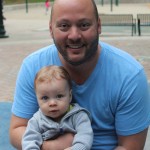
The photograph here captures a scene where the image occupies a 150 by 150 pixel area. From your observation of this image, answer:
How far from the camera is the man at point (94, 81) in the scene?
2502mm

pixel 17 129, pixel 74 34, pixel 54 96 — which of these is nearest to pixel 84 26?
pixel 74 34

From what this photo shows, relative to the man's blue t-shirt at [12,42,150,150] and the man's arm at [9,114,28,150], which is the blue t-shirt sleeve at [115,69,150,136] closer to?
the man's blue t-shirt at [12,42,150,150]

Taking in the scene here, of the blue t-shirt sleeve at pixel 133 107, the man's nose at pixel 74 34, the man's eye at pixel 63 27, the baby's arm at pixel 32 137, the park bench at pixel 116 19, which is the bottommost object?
the park bench at pixel 116 19

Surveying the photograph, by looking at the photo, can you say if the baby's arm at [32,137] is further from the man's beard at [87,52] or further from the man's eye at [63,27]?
the man's eye at [63,27]

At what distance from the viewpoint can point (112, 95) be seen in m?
2.64

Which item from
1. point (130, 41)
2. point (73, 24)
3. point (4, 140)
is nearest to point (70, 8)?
point (73, 24)

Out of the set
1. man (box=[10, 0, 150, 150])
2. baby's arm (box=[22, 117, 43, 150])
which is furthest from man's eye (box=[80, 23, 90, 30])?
baby's arm (box=[22, 117, 43, 150])

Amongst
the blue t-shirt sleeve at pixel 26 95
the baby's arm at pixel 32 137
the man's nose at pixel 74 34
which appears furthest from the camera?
the blue t-shirt sleeve at pixel 26 95

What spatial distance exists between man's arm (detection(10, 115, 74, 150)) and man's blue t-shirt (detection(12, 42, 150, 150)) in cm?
11

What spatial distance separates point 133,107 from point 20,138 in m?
0.68

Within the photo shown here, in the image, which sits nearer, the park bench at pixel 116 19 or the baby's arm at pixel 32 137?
the baby's arm at pixel 32 137

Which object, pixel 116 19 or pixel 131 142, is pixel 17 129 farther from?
pixel 116 19

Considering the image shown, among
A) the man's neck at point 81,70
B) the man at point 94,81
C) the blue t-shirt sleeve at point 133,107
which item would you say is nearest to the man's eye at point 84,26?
the man at point 94,81

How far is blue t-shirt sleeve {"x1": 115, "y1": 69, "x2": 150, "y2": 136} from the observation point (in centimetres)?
261
